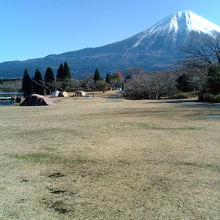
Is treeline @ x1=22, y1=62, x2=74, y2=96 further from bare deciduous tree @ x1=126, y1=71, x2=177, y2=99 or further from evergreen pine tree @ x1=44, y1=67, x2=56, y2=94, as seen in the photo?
bare deciduous tree @ x1=126, y1=71, x2=177, y2=99

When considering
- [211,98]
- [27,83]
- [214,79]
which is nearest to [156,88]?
[214,79]

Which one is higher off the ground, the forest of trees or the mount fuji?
the mount fuji

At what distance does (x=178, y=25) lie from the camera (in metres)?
176

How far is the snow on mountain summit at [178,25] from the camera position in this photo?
6407 inches

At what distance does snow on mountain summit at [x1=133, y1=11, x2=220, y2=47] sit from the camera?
16275cm

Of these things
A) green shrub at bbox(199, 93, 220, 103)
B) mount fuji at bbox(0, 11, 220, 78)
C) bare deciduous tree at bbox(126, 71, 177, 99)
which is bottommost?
green shrub at bbox(199, 93, 220, 103)

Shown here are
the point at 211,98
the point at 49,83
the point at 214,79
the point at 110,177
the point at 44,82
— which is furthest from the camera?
the point at 44,82

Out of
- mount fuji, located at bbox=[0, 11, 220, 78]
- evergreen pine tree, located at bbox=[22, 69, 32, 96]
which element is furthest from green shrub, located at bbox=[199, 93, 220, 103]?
mount fuji, located at bbox=[0, 11, 220, 78]

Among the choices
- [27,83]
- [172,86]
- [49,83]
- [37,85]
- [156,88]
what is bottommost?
[156,88]

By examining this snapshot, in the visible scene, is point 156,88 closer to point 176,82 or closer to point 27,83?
point 176,82

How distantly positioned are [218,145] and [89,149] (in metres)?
2.40

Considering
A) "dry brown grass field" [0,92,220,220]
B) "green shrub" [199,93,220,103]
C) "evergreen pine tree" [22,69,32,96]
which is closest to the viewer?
"dry brown grass field" [0,92,220,220]

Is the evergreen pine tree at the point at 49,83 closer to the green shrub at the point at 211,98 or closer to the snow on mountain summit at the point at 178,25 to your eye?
the green shrub at the point at 211,98

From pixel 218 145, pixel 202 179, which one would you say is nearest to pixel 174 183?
pixel 202 179
